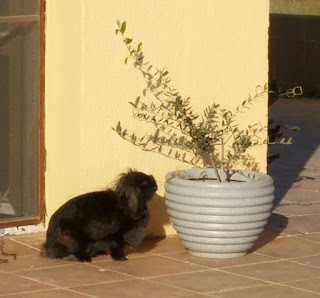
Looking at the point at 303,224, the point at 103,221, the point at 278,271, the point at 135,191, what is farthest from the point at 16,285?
the point at 303,224

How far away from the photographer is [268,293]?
21.7ft

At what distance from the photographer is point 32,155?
7867mm

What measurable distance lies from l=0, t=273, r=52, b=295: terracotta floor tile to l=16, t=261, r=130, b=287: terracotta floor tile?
0.08 m

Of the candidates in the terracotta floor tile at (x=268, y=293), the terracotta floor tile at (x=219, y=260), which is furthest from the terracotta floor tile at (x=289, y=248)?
the terracotta floor tile at (x=268, y=293)

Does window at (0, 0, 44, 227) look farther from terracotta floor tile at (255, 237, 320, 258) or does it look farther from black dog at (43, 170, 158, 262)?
terracotta floor tile at (255, 237, 320, 258)

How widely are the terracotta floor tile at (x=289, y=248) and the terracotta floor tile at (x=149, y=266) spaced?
28.5 inches

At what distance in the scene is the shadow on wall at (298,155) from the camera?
10273 mm

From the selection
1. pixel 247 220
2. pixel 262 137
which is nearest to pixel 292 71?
pixel 262 137

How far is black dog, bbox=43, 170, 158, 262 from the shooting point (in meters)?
7.20

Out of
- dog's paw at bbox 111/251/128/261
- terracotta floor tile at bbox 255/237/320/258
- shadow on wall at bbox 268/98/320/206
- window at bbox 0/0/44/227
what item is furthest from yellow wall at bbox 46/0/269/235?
shadow on wall at bbox 268/98/320/206

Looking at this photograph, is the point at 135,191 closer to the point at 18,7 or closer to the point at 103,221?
the point at 103,221

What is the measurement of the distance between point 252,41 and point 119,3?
1.19m

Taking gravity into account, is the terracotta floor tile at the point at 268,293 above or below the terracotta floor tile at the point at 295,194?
below

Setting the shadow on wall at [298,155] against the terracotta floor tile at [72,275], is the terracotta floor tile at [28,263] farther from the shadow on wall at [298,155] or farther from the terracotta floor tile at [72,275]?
the shadow on wall at [298,155]
